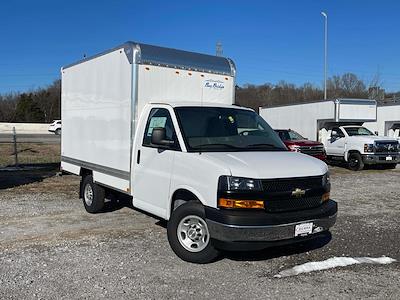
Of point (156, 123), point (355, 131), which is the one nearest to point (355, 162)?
point (355, 131)

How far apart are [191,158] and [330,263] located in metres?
2.24

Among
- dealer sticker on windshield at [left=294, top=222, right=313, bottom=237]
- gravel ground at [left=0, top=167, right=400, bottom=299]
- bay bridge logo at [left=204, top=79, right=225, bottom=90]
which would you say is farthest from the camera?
bay bridge logo at [left=204, top=79, right=225, bottom=90]

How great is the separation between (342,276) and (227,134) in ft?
7.78

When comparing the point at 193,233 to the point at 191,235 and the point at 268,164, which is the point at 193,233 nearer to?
the point at 191,235

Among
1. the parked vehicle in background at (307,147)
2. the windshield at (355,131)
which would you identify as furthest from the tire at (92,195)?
the windshield at (355,131)

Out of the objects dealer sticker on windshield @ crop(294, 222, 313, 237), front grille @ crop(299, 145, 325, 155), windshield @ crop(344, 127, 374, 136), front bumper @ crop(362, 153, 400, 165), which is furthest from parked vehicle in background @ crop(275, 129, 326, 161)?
dealer sticker on windshield @ crop(294, 222, 313, 237)

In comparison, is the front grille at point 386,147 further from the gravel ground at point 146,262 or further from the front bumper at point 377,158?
the gravel ground at point 146,262

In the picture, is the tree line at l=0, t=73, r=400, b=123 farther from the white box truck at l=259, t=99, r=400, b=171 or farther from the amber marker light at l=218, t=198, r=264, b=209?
the amber marker light at l=218, t=198, r=264, b=209

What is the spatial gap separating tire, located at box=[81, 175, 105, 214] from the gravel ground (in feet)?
0.55

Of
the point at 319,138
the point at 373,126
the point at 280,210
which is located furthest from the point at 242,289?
the point at 373,126

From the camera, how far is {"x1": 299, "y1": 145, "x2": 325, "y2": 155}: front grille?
18.8 metres

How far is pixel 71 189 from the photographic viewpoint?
11719 millimetres

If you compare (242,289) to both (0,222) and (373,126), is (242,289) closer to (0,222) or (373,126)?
(0,222)

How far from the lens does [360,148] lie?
1858 centimetres
